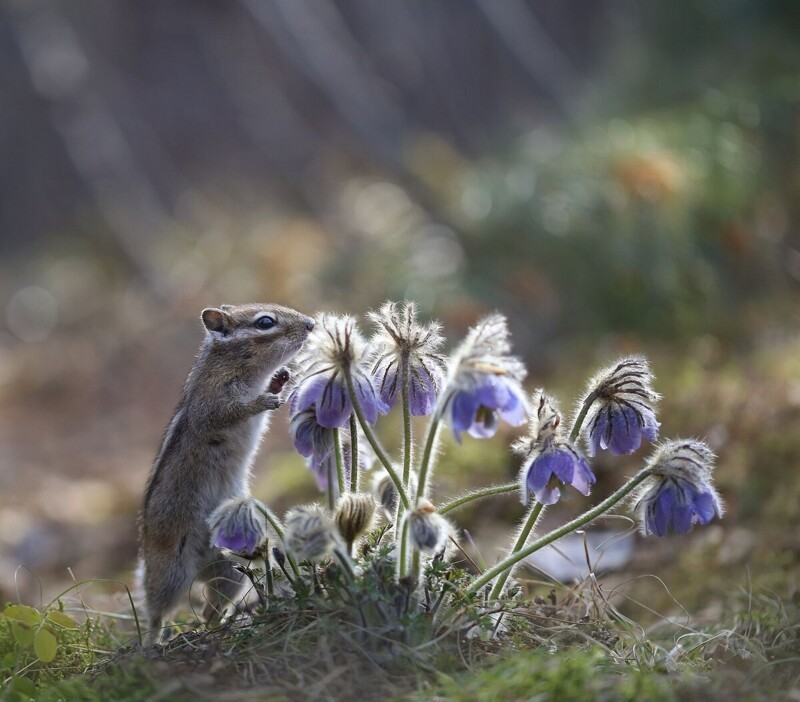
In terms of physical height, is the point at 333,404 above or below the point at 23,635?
above

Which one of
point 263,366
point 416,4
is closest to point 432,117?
point 416,4

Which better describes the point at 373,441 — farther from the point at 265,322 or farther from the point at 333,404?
the point at 265,322

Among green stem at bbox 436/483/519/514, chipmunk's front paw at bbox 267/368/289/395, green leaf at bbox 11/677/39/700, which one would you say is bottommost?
green leaf at bbox 11/677/39/700

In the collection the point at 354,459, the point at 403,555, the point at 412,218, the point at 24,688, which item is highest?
the point at 412,218

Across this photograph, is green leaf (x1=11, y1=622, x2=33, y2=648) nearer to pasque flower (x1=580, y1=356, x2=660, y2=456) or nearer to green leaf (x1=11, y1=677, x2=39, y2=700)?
green leaf (x1=11, y1=677, x2=39, y2=700)

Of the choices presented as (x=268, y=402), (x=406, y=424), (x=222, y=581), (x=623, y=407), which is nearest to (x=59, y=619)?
(x=222, y=581)

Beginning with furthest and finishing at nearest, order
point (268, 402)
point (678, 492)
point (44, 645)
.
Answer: point (268, 402) < point (44, 645) < point (678, 492)

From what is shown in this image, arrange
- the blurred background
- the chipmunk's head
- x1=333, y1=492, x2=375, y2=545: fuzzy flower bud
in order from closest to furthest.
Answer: x1=333, y1=492, x2=375, y2=545: fuzzy flower bud < the chipmunk's head < the blurred background

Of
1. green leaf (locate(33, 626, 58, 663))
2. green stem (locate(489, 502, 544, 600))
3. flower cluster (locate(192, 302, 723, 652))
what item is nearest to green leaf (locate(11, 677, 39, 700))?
green leaf (locate(33, 626, 58, 663))
